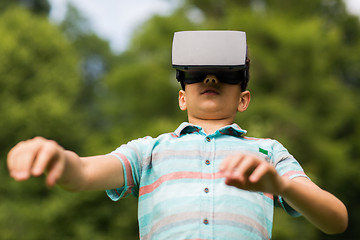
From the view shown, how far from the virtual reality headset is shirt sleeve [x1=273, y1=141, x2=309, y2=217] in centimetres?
45

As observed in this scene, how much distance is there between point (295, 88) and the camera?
62.3ft

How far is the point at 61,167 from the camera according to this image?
2.04 meters

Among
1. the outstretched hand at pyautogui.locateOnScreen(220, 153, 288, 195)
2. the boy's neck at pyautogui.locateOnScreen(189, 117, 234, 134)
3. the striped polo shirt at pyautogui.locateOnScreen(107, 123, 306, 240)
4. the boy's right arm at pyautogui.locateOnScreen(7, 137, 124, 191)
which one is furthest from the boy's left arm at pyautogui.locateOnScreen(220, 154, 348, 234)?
the boy's right arm at pyautogui.locateOnScreen(7, 137, 124, 191)

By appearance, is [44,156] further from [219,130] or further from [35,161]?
[219,130]

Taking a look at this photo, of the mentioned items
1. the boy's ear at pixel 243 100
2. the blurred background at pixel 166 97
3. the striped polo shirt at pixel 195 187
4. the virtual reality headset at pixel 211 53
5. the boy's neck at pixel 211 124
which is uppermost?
the virtual reality headset at pixel 211 53

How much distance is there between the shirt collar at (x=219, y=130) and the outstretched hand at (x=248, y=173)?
2.21ft

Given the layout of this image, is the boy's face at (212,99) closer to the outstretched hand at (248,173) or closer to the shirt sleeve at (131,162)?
the shirt sleeve at (131,162)

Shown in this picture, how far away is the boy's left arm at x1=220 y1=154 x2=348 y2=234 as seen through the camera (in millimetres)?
1962

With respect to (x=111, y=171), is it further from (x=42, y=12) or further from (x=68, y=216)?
(x=42, y=12)

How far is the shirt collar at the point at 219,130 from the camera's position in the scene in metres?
2.74

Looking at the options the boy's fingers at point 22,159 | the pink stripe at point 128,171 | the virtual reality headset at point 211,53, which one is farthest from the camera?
the virtual reality headset at point 211,53

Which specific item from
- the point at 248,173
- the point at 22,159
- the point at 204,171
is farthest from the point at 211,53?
the point at 22,159

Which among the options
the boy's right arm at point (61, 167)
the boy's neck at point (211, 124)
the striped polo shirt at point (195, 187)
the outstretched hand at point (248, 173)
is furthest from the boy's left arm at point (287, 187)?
the boy's right arm at point (61, 167)

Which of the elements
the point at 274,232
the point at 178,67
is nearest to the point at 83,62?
the point at 274,232
